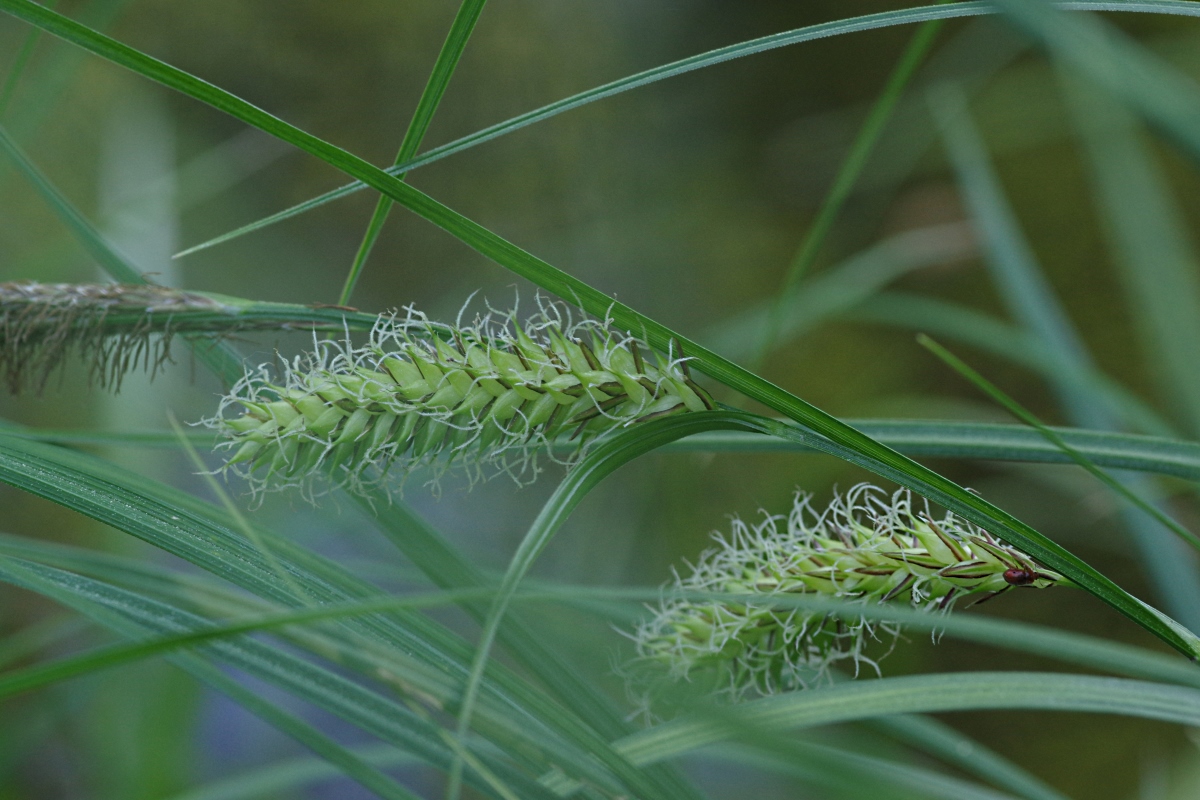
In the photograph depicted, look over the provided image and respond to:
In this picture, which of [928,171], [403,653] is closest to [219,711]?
[403,653]

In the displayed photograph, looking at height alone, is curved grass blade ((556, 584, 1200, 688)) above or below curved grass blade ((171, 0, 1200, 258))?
below

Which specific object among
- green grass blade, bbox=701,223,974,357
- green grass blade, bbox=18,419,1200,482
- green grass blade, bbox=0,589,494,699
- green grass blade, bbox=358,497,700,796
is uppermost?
green grass blade, bbox=701,223,974,357

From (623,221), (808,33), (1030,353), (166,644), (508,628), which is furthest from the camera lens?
(623,221)

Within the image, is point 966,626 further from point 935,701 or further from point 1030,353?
point 1030,353

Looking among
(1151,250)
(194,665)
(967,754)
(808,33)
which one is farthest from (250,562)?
(1151,250)

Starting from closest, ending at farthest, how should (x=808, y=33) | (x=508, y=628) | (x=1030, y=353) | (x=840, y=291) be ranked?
1. (x=808, y=33)
2. (x=508, y=628)
3. (x=1030, y=353)
4. (x=840, y=291)

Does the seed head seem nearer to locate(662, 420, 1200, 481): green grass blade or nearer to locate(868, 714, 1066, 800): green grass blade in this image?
locate(662, 420, 1200, 481): green grass blade

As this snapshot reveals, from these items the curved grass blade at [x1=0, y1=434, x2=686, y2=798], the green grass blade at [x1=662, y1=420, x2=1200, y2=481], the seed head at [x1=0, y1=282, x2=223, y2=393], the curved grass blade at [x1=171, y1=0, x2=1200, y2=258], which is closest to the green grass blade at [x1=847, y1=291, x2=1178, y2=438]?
the green grass blade at [x1=662, y1=420, x2=1200, y2=481]

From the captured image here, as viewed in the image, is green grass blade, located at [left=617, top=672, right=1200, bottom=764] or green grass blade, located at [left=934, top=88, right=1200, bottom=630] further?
green grass blade, located at [left=934, top=88, right=1200, bottom=630]
